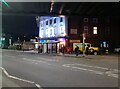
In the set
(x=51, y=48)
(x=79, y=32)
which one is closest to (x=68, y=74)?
(x=79, y=32)

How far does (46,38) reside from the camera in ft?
247

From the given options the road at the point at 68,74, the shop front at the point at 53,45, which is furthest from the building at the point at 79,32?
the road at the point at 68,74


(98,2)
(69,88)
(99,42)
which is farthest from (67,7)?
(99,42)

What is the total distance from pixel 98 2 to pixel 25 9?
6875mm

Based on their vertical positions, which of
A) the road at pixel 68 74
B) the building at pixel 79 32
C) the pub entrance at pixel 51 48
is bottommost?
the road at pixel 68 74

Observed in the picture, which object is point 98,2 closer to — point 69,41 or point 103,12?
point 103,12

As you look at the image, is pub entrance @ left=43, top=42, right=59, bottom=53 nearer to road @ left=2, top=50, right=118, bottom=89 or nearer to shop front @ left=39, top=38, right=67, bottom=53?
shop front @ left=39, top=38, right=67, bottom=53

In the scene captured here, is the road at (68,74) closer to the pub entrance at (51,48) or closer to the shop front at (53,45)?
the shop front at (53,45)

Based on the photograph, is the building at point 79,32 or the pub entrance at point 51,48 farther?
the pub entrance at point 51,48

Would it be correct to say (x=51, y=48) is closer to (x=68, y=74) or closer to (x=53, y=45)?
(x=53, y=45)

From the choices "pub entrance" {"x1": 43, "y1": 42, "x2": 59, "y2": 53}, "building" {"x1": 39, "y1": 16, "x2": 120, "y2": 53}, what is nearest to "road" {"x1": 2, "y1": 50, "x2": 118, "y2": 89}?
"building" {"x1": 39, "y1": 16, "x2": 120, "y2": 53}

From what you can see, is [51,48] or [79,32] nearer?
[79,32]

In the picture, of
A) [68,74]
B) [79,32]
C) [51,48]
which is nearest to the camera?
[68,74]

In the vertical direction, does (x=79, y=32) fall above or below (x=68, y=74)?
above
